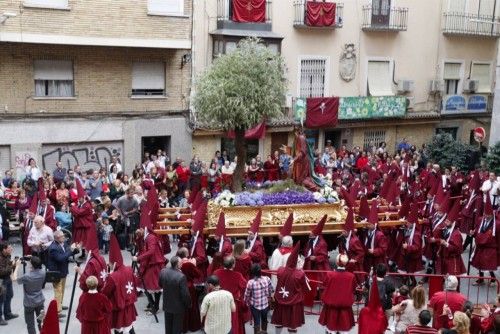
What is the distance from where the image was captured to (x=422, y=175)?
20.0 meters

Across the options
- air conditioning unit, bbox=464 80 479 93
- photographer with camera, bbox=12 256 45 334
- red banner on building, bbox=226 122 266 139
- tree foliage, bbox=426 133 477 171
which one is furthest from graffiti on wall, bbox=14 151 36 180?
air conditioning unit, bbox=464 80 479 93

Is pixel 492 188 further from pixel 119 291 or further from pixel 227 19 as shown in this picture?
pixel 119 291

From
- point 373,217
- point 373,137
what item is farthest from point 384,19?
point 373,217

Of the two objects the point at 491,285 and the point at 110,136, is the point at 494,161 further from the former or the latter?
the point at 110,136

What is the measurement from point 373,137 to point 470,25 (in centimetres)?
778

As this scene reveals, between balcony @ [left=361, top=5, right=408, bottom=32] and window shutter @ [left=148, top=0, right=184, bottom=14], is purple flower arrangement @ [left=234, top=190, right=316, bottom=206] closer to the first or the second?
window shutter @ [left=148, top=0, right=184, bottom=14]

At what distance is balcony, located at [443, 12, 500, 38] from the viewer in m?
30.0

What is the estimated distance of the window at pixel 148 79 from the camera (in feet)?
72.9

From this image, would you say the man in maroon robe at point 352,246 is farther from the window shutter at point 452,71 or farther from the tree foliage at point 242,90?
the window shutter at point 452,71

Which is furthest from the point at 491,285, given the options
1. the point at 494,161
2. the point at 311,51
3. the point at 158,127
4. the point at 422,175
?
the point at 311,51

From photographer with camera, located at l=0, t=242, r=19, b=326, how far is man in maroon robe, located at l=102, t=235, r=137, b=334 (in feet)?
A: 6.23

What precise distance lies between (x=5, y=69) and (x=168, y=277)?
1233 centimetres

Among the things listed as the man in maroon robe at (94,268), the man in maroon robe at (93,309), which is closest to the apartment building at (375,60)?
the man in maroon robe at (94,268)

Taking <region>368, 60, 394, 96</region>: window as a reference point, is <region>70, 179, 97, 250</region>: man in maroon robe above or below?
below
